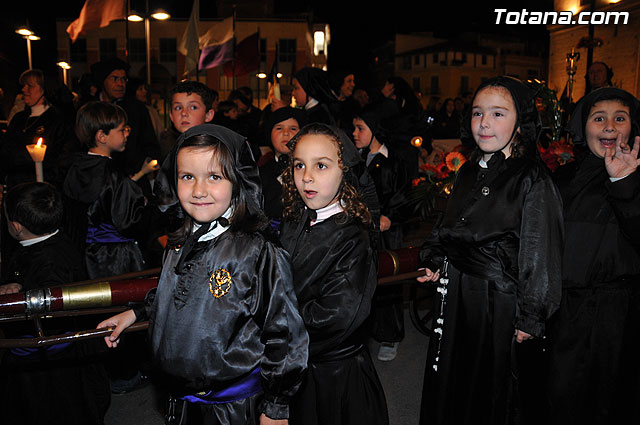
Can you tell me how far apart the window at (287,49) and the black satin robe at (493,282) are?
44040 millimetres

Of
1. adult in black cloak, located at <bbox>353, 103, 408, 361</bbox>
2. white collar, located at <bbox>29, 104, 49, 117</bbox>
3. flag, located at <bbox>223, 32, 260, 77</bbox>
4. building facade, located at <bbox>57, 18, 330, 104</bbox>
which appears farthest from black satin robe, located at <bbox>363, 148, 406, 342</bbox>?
building facade, located at <bbox>57, 18, 330, 104</bbox>

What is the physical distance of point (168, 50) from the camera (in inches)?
1774

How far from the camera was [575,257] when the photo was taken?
3188mm

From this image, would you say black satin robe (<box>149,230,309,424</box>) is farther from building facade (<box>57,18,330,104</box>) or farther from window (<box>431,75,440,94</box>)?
window (<box>431,75,440,94</box>)

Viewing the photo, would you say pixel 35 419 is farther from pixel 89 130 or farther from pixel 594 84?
pixel 594 84

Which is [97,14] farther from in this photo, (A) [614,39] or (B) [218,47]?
(A) [614,39]

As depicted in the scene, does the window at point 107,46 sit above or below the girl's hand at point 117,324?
above

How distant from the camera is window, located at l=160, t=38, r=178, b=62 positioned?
4472cm

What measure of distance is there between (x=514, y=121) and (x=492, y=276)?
3.00 ft

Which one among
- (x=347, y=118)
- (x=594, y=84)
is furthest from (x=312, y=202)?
(x=594, y=84)

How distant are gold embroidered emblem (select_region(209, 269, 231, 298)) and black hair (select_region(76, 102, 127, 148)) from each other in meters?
2.36

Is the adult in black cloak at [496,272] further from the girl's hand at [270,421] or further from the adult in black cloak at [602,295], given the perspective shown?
the girl's hand at [270,421]

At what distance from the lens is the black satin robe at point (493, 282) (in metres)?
2.71

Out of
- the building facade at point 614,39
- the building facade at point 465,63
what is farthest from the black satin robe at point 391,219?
the building facade at point 465,63
